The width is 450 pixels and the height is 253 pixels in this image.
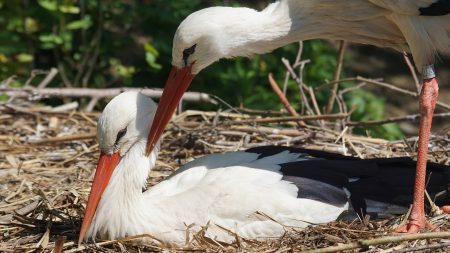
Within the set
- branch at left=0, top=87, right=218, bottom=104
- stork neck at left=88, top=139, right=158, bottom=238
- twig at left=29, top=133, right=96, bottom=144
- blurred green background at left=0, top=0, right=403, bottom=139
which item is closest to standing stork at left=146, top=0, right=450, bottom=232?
stork neck at left=88, top=139, right=158, bottom=238

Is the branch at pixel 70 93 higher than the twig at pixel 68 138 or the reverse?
higher

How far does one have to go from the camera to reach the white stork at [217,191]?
4.65 meters

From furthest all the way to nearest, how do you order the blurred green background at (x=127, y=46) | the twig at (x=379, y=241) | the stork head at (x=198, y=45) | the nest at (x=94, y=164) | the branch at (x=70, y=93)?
the blurred green background at (x=127, y=46), the branch at (x=70, y=93), the stork head at (x=198, y=45), the nest at (x=94, y=164), the twig at (x=379, y=241)

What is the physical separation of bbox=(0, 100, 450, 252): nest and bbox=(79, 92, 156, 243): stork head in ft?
0.82

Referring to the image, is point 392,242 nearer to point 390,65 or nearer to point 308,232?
point 308,232

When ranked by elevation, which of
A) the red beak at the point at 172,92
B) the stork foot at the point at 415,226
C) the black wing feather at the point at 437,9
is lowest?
the stork foot at the point at 415,226

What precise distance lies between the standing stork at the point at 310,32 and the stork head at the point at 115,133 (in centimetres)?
10

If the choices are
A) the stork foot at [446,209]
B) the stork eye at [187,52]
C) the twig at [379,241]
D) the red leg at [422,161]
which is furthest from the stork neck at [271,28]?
the twig at [379,241]

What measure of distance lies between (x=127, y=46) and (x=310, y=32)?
3179 millimetres

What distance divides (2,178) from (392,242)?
2.52 meters

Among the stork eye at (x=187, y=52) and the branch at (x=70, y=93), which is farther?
the branch at (x=70, y=93)

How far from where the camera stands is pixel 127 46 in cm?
804

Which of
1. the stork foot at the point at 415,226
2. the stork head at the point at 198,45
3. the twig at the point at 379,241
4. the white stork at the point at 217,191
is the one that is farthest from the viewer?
the stork head at the point at 198,45

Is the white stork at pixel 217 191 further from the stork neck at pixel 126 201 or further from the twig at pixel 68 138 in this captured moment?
the twig at pixel 68 138
